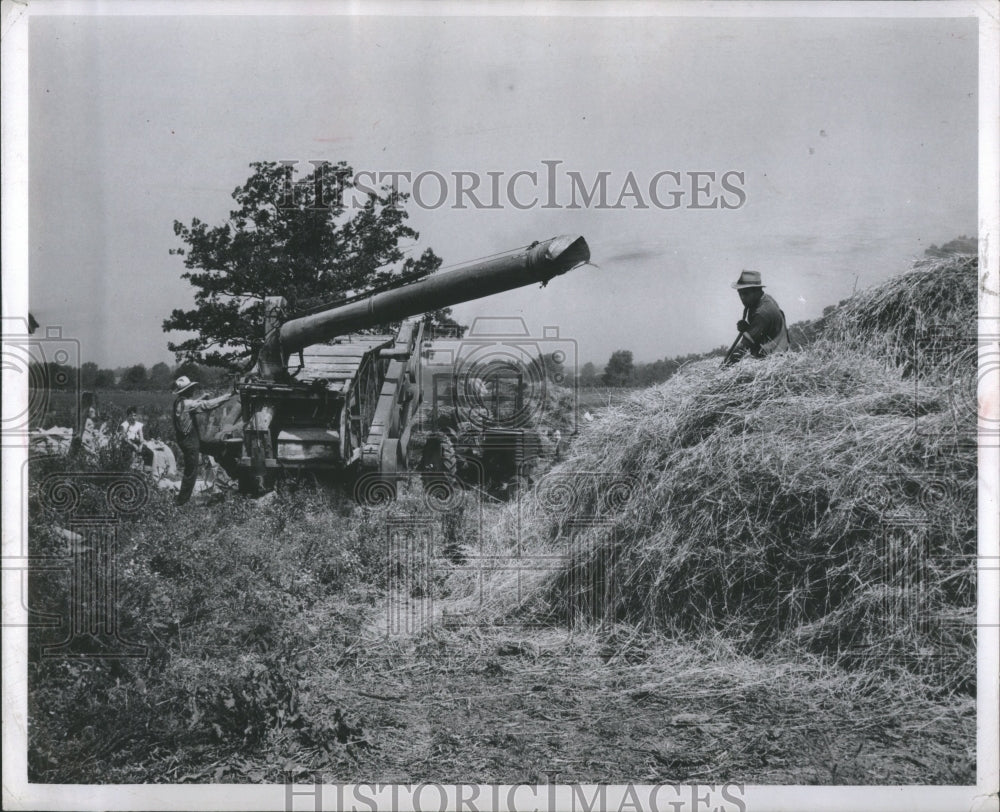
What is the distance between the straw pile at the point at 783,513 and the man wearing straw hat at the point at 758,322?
18cm

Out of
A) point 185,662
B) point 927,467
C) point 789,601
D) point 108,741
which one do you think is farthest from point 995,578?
point 108,741

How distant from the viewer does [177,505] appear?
4.11m

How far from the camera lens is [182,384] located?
4.33 metres

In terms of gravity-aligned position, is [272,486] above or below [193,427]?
below

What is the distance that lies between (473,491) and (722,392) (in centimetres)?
179

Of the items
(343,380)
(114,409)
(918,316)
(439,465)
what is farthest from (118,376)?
(918,316)

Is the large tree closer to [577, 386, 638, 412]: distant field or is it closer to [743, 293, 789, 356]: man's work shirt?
[577, 386, 638, 412]: distant field

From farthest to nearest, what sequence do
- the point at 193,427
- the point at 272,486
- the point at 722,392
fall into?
the point at 272,486
the point at 193,427
the point at 722,392

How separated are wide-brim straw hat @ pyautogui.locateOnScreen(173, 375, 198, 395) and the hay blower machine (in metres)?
0.22

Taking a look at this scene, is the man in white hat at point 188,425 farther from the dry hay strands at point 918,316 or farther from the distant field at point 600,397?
the dry hay strands at point 918,316

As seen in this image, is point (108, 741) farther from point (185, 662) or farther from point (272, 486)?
point (272, 486)

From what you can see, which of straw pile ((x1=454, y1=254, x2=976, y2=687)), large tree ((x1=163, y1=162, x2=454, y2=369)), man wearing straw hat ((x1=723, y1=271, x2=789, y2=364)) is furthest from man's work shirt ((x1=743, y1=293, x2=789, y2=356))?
large tree ((x1=163, y1=162, x2=454, y2=369))

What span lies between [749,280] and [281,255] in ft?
8.08

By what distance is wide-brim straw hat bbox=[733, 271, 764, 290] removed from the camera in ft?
12.6
